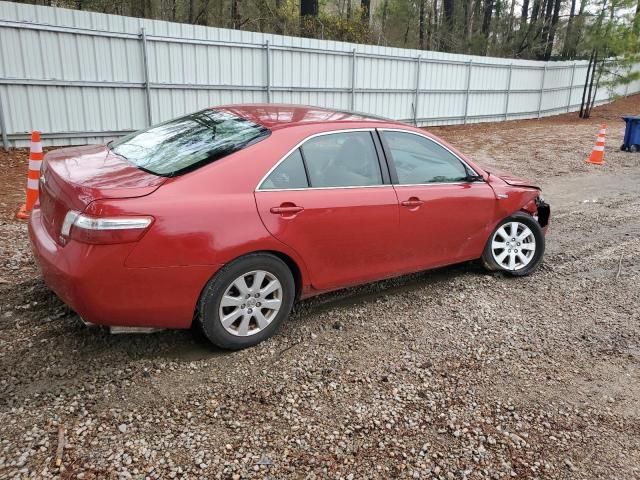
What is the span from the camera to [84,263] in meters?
2.93

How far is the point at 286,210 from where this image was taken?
352cm

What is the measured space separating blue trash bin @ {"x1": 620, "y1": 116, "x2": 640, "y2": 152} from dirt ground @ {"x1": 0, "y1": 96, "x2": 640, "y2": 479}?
11.6m

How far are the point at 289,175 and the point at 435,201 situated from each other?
1389 millimetres

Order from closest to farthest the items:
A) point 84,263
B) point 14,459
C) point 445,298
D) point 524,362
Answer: point 14,459 → point 84,263 → point 524,362 → point 445,298

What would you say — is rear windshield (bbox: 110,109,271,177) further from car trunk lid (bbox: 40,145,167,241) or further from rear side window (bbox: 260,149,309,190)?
rear side window (bbox: 260,149,309,190)

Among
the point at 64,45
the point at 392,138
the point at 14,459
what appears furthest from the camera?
the point at 64,45

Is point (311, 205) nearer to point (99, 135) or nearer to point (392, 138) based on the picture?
point (392, 138)

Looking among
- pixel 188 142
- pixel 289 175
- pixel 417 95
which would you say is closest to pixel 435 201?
pixel 289 175

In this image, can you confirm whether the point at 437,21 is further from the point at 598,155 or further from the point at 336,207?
the point at 336,207

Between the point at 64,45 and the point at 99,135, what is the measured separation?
167 centimetres

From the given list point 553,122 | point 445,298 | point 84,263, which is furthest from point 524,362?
point 553,122

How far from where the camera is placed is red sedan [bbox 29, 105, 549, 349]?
302cm

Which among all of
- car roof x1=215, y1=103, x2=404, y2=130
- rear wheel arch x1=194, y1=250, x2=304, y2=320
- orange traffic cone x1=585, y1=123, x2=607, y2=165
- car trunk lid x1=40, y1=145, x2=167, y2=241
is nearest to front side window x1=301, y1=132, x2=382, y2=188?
car roof x1=215, y1=103, x2=404, y2=130

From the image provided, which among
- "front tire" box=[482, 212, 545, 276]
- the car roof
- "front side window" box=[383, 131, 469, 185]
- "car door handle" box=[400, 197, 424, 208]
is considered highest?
the car roof
